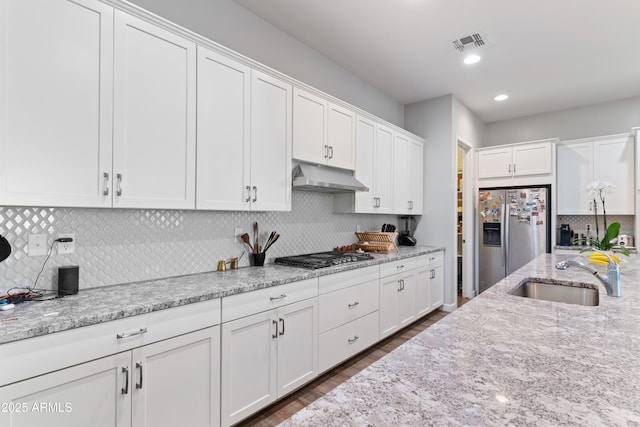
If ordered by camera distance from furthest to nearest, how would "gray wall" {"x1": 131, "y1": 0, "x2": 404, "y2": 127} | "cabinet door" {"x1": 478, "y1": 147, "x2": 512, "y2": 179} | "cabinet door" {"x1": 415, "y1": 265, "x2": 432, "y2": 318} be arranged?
"cabinet door" {"x1": 478, "y1": 147, "x2": 512, "y2": 179}, "cabinet door" {"x1": 415, "y1": 265, "x2": 432, "y2": 318}, "gray wall" {"x1": 131, "y1": 0, "x2": 404, "y2": 127}

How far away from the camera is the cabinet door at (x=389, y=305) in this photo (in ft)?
10.3

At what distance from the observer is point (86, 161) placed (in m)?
1.53

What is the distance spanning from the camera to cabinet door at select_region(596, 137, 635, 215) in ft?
13.8

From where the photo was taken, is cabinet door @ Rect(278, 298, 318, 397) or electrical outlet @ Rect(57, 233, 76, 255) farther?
cabinet door @ Rect(278, 298, 318, 397)

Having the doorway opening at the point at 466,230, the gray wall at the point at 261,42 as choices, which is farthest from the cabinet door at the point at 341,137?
the doorway opening at the point at 466,230

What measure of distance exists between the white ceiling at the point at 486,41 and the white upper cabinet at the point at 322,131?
0.67 metres

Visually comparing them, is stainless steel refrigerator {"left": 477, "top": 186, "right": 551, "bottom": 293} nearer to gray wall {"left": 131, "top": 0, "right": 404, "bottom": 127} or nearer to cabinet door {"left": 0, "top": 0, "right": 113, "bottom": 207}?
gray wall {"left": 131, "top": 0, "right": 404, "bottom": 127}

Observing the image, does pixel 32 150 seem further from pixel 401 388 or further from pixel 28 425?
pixel 401 388

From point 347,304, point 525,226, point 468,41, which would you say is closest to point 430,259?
point 525,226

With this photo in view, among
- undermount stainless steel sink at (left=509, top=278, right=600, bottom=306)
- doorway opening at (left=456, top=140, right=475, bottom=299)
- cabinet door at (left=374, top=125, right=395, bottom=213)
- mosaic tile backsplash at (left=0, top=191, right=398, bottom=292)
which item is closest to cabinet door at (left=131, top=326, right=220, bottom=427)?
mosaic tile backsplash at (left=0, top=191, right=398, bottom=292)

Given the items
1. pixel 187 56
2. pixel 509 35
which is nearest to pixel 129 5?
pixel 187 56

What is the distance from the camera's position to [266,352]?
1.99m

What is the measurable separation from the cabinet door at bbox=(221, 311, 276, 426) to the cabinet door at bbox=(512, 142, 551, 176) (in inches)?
178

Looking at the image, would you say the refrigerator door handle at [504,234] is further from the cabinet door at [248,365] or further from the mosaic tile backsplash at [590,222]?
the cabinet door at [248,365]
